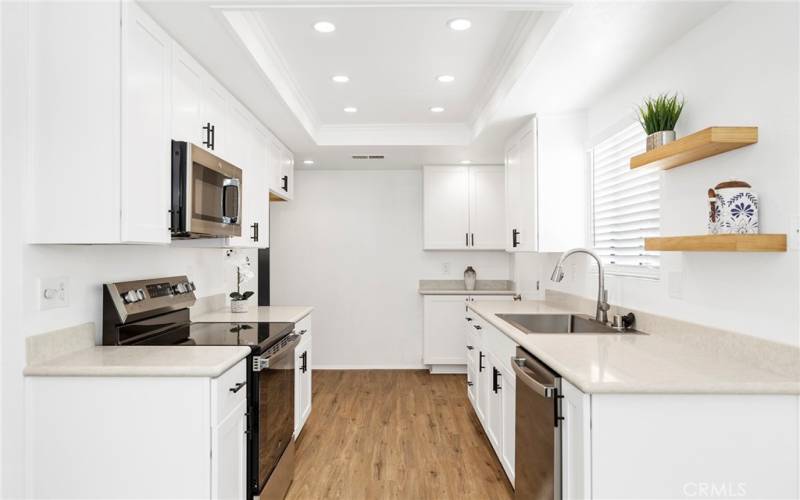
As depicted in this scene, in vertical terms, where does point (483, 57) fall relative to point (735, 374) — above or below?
above

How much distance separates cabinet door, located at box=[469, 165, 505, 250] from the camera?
510 centimetres

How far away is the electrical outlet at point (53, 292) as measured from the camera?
70.5 inches

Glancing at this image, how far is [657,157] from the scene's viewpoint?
2.02 meters

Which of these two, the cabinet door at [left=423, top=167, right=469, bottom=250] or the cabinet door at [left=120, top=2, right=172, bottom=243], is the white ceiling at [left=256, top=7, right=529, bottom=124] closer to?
the cabinet door at [left=120, top=2, right=172, bottom=243]

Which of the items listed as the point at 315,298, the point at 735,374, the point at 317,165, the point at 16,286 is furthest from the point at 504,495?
the point at 317,165

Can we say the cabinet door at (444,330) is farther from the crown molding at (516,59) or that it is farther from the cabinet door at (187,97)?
the cabinet door at (187,97)

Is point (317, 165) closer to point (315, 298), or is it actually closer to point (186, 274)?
point (315, 298)

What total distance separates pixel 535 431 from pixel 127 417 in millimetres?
1551

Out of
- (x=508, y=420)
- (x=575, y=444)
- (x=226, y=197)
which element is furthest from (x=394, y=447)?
(x=226, y=197)

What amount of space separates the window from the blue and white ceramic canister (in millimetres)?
539

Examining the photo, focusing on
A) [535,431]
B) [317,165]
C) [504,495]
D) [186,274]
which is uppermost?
[317,165]

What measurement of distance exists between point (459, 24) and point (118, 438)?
7.70 ft

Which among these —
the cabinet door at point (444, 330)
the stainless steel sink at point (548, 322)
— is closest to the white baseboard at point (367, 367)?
the cabinet door at point (444, 330)

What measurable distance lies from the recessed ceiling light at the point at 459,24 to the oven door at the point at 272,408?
188cm
